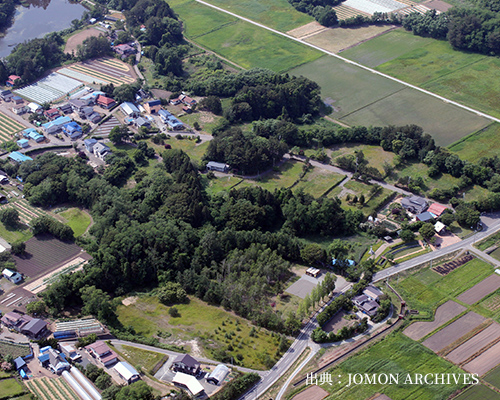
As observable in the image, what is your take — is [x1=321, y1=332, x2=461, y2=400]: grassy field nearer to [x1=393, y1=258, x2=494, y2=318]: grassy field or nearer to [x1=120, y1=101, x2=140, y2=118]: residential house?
[x1=393, y1=258, x2=494, y2=318]: grassy field

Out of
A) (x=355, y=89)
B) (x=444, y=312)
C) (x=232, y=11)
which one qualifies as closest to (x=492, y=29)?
(x=355, y=89)

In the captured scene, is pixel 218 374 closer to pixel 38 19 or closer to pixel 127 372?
pixel 127 372

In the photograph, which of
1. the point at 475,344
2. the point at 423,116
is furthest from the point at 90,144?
the point at 475,344

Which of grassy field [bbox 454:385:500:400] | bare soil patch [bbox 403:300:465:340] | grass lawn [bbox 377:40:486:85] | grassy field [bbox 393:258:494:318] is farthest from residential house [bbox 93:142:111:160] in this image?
grassy field [bbox 454:385:500:400]

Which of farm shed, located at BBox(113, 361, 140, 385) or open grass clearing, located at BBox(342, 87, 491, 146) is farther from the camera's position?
open grass clearing, located at BBox(342, 87, 491, 146)

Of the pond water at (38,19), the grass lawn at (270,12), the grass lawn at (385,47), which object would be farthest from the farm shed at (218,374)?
the pond water at (38,19)

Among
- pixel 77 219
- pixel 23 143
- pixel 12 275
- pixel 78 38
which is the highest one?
pixel 78 38
